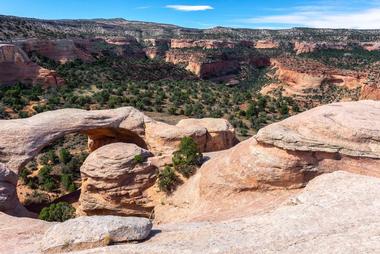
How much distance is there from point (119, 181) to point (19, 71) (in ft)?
143

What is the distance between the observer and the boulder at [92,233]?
42.3 feet

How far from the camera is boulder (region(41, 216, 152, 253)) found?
12.9 metres

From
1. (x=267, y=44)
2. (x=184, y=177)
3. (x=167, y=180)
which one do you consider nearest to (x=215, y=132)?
(x=184, y=177)

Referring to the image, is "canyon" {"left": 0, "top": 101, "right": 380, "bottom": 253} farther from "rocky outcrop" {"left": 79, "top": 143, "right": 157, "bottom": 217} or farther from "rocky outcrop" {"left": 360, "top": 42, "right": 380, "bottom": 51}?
"rocky outcrop" {"left": 360, "top": 42, "right": 380, "bottom": 51}

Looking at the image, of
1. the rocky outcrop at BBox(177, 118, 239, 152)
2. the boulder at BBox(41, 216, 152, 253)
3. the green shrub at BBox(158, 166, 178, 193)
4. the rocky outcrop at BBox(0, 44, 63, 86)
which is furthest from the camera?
the rocky outcrop at BBox(0, 44, 63, 86)

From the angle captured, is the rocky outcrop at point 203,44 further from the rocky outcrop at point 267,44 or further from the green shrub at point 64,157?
the green shrub at point 64,157

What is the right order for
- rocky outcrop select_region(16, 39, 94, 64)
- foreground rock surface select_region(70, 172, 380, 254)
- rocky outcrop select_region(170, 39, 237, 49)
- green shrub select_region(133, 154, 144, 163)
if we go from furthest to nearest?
rocky outcrop select_region(170, 39, 237, 49), rocky outcrop select_region(16, 39, 94, 64), green shrub select_region(133, 154, 144, 163), foreground rock surface select_region(70, 172, 380, 254)

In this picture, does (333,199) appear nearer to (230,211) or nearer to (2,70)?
(230,211)

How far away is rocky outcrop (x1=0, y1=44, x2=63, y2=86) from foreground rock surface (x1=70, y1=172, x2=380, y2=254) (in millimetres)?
50730

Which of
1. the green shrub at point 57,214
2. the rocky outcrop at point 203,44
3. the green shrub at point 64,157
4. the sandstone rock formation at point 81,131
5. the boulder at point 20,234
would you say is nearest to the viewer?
the boulder at point 20,234

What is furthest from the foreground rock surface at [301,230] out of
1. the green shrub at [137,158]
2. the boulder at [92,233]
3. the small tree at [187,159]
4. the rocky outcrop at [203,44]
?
the rocky outcrop at [203,44]

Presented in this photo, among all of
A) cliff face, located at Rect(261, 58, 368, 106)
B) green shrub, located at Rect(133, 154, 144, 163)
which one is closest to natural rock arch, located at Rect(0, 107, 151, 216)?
green shrub, located at Rect(133, 154, 144, 163)

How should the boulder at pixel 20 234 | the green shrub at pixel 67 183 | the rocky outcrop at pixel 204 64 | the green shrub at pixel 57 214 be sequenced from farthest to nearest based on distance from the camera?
the rocky outcrop at pixel 204 64 → the green shrub at pixel 67 183 → the green shrub at pixel 57 214 → the boulder at pixel 20 234

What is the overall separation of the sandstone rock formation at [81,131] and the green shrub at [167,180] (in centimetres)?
236
